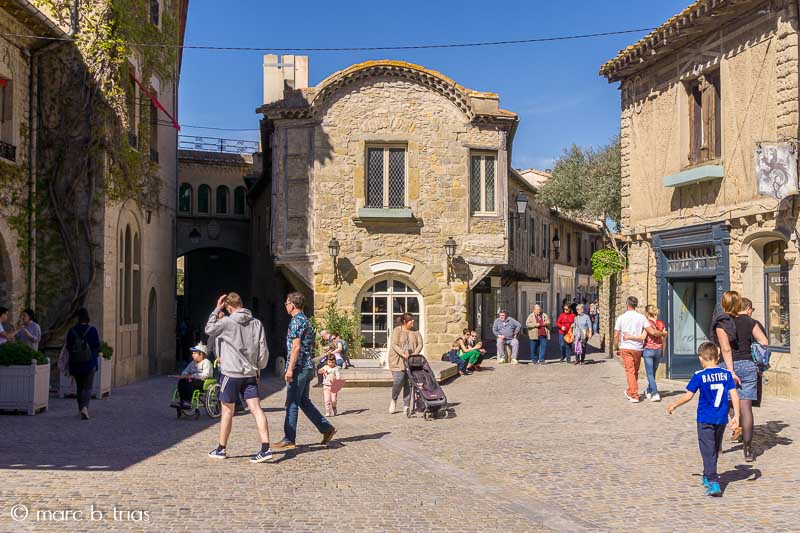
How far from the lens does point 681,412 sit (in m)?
13.3

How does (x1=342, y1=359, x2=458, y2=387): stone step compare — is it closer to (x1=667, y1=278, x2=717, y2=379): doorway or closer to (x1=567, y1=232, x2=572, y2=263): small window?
(x1=667, y1=278, x2=717, y2=379): doorway

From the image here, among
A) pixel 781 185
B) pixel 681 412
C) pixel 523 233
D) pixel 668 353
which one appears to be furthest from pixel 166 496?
pixel 523 233

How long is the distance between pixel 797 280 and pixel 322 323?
11.9 metres

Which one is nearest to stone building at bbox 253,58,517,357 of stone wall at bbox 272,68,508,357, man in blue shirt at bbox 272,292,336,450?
stone wall at bbox 272,68,508,357

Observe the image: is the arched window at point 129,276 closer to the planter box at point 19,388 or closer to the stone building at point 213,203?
the planter box at point 19,388

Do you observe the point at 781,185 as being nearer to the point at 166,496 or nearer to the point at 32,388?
the point at 166,496

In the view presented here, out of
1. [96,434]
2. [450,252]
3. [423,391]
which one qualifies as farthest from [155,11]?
[96,434]

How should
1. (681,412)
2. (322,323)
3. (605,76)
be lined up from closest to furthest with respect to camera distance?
(681,412) < (605,76) < (322,323)

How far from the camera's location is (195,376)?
13.4m

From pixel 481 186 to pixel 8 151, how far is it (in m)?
11.7

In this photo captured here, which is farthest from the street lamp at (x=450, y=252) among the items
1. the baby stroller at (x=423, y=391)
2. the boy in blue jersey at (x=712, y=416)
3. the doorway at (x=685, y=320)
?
the boy in blue jersey at (x=712, y=416)

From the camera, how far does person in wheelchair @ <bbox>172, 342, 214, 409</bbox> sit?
13.2m

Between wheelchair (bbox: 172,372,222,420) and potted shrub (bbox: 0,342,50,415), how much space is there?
2148 millimetres

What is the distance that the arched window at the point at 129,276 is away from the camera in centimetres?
1988
